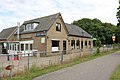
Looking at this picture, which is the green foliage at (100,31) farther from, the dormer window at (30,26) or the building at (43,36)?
the dormer window at (30,26)

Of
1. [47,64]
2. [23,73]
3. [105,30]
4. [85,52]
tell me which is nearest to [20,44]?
[85,52]

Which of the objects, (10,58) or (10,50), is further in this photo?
(10,50)

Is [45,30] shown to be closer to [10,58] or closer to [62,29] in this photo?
[62,29]

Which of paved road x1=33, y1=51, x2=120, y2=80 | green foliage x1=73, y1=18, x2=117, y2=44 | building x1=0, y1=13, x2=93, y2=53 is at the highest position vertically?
green foliage x1=73, y1=18, x2=117, y2=44

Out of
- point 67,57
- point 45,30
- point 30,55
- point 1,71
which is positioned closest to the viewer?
point 1,71

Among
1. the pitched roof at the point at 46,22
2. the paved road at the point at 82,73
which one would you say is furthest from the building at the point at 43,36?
the paved road at the point at 82,73

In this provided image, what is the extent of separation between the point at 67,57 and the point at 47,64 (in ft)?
14.0

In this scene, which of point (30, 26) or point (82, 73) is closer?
point (82, 73)

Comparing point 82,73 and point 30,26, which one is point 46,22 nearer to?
point 30,26

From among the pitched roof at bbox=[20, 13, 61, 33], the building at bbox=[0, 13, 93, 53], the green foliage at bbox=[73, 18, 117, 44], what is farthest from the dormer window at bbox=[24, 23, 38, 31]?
the green foliage at bbox=[73, 18, 117, 44]

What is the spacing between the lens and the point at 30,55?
560 inches

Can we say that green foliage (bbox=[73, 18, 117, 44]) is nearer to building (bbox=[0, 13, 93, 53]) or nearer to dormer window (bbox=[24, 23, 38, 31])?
building (bbox=[0, 13, 93, 53])

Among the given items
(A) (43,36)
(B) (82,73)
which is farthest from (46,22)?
(B) (82,73)

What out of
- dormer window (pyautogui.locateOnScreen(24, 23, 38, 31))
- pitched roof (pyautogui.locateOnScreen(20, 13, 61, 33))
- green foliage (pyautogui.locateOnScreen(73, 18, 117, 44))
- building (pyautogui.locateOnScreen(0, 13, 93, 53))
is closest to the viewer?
building (pyautogui.locateOnScreen(0, 13, 93, 53))
